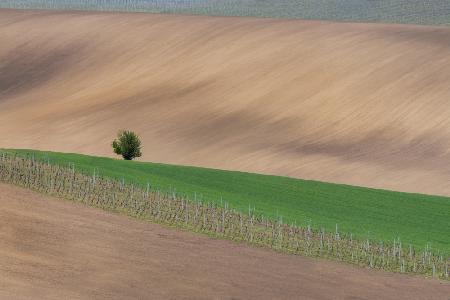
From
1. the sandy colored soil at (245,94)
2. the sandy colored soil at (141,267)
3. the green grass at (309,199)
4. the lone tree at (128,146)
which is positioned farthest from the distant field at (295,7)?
the sandy colored soil at (141,267)

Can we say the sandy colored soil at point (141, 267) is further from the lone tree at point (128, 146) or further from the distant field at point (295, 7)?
the distant field at point (295, 7)

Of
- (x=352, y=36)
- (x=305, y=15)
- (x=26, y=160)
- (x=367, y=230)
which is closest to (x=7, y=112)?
(x=352, y=36)

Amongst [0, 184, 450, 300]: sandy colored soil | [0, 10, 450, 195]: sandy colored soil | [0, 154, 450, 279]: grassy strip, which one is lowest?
[0, 184, 450, 300]: sandy colored soil

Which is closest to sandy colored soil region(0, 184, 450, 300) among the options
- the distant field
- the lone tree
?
the lone tree

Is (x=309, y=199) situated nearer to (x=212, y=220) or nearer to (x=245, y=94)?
(x=212, y=220)

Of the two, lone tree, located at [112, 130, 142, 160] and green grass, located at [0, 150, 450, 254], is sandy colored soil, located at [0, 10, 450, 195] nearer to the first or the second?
lone tree, located at [112, 130, 142, 160]

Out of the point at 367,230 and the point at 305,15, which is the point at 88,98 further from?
the point at 367,230
